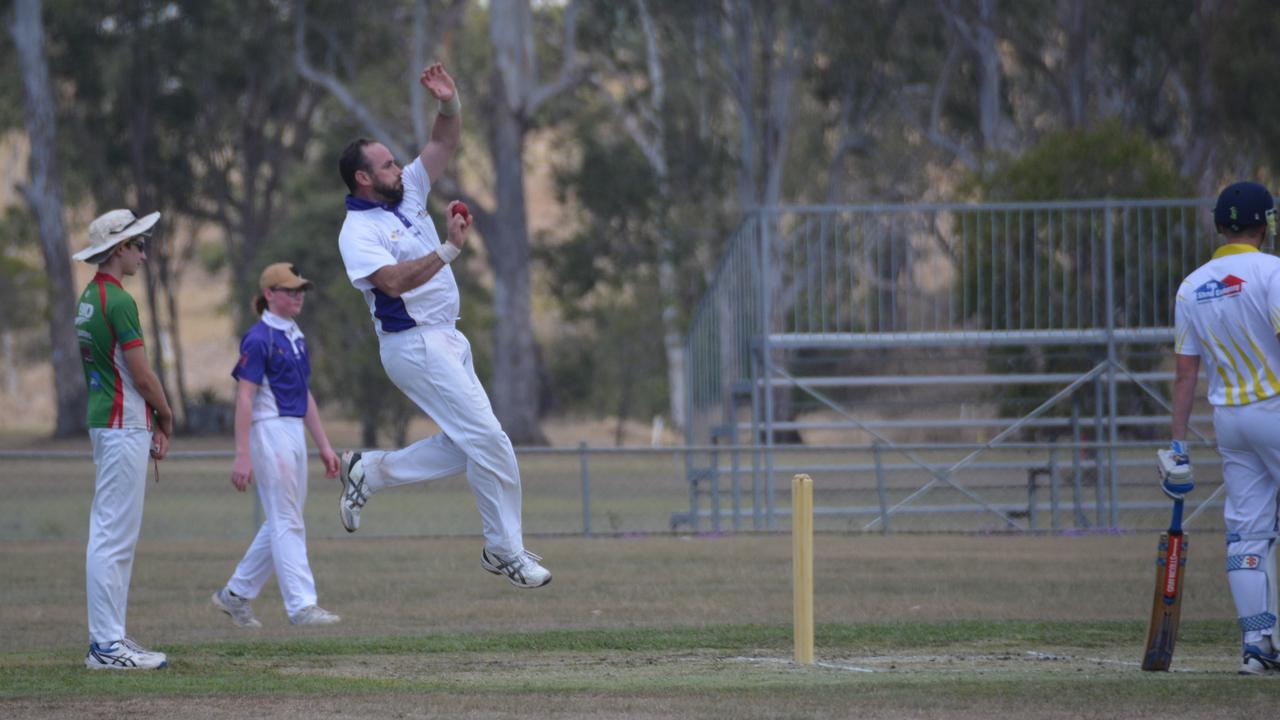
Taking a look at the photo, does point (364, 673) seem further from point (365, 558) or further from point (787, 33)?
point (787, 33)

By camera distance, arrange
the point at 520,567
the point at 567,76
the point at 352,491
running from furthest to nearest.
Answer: the point at 567,76, the point at 352,491, the point at 520,567

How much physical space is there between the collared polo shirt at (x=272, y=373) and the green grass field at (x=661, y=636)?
1.40 meters

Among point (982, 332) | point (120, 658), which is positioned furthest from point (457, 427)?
point (982, 332)

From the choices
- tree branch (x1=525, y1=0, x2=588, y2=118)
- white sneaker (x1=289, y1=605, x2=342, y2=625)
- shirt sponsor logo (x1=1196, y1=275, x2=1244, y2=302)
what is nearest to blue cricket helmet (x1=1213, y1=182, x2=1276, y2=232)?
shirt sponsor logo (x1=1196, y1=275, x2=1244, y2=302)

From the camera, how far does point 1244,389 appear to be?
8.65 m

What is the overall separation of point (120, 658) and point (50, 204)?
42.4 metres

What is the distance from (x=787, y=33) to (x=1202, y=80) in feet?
32.8

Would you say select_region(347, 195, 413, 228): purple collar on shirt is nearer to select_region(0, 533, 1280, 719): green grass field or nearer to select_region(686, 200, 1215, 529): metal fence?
select_region(0, 533, 1280, 719): green grass field

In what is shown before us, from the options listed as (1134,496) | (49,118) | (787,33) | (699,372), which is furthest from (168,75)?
(1134,496)

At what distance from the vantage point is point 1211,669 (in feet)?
29.5

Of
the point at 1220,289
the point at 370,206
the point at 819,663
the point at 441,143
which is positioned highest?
the point at 441,143

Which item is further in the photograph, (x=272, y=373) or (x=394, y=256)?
(x=272, y=373)

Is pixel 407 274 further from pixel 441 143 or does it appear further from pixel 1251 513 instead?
pixel 1251 513

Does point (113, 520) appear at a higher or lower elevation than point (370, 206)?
lower
